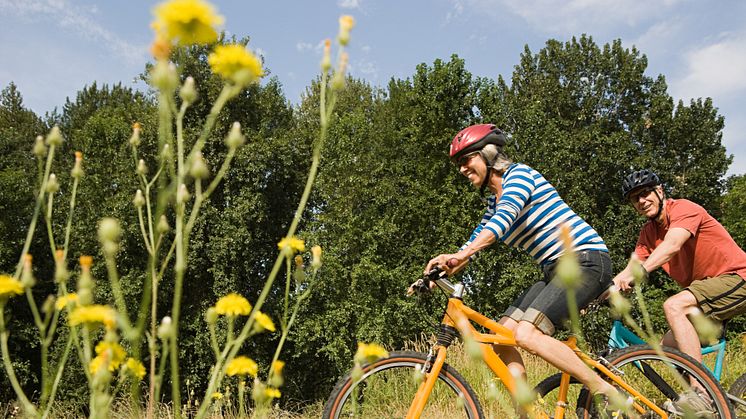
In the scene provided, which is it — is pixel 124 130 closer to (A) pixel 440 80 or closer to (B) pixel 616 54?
(A) pixel 440 80

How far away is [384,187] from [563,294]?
15.8 metres

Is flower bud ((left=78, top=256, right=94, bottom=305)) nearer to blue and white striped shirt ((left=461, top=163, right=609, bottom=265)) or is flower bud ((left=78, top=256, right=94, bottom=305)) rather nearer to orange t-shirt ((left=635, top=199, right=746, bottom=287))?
blue and white striped shirt ((left=461, top=163, right=609, bottom=265))

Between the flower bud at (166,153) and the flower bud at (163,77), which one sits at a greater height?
the flower bud at (163,77)

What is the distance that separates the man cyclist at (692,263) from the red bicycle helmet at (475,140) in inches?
39.0

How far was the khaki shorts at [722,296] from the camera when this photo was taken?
10.5 feet

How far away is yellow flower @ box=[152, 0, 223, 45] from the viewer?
0.79 metres

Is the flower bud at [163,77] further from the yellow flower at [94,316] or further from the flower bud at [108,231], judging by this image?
the yellow flower at [94,316]

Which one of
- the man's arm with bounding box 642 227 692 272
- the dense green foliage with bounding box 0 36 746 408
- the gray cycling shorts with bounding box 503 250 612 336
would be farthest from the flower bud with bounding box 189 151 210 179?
the dense green foliage with bounding box 0 36 746 408

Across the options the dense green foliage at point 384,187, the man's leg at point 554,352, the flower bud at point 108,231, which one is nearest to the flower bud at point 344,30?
the flower bud at point 108,231

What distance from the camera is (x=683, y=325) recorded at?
3.16 m

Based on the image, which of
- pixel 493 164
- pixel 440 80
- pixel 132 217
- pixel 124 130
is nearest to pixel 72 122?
pixel 124 130

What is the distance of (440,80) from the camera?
18484 millimetres

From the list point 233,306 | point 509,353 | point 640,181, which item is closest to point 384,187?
point 640,181

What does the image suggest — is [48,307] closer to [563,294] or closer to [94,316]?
[94,316]
